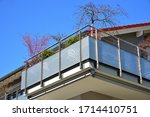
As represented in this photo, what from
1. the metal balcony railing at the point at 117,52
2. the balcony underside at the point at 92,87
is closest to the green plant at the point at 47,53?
the metal balcony railing at the point at 117,52

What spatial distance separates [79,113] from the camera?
11.5 metres

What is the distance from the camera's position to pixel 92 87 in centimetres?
1391

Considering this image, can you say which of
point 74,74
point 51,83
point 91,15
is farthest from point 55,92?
point 91,15

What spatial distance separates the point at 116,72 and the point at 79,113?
3009mm

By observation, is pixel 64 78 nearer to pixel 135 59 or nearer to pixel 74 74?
pixel 74 74

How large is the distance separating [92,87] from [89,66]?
1222 mm

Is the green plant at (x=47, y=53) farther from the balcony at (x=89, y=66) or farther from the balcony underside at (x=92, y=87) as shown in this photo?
the balcony underside at (x=92, y=87)

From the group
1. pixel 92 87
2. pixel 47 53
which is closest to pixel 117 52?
pixel 92 87

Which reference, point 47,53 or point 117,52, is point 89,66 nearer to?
point 117,52

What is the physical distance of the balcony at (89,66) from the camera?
43.6 feet

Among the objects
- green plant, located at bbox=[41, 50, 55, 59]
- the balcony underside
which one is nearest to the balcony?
the balcony underside

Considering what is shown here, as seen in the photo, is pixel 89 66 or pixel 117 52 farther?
pixel 117 52

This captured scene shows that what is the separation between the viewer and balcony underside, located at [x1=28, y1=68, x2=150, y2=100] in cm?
1321

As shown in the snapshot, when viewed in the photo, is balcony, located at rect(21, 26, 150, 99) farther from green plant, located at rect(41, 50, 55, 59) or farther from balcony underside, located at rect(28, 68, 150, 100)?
green plant, located at rect(41, 50, 55, 59)
